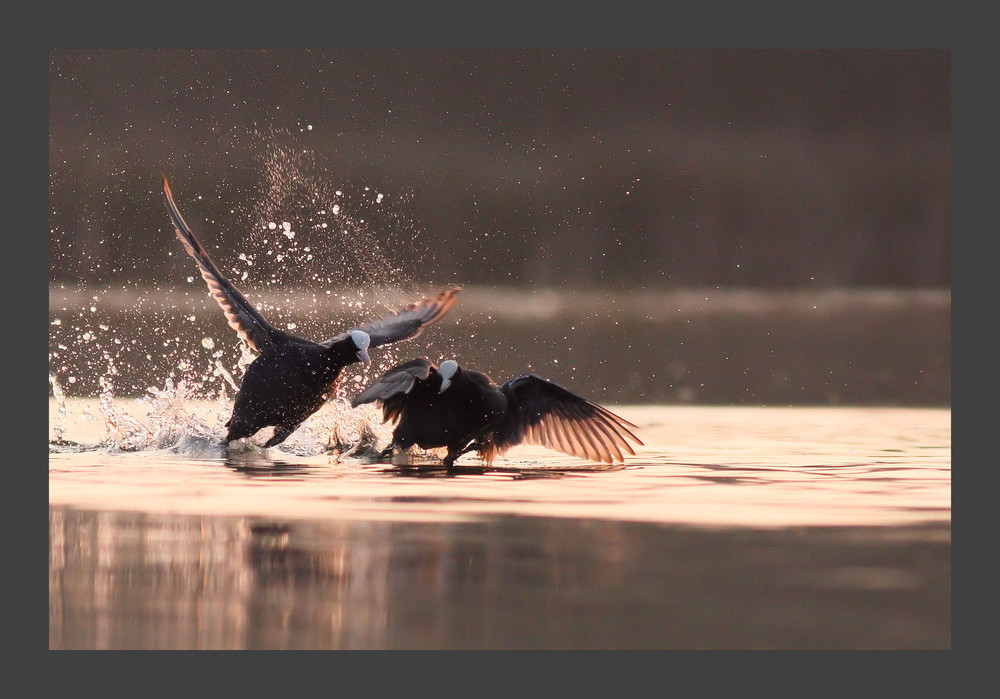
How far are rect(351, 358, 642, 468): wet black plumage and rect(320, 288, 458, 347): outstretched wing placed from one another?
0.80 m

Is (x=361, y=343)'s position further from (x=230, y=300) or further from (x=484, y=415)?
(x=230, y=300)

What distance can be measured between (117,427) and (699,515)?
332 centimetres

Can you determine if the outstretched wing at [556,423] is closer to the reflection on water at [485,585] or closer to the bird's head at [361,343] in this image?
the bird's head at [361,343]

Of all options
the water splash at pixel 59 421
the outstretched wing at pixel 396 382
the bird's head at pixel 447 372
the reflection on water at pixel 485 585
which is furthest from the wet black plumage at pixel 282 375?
the reflection on water at pixel 485 585

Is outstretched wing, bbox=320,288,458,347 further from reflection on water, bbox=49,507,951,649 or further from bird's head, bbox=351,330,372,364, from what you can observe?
reflection on water, bbox=49,507,951,649

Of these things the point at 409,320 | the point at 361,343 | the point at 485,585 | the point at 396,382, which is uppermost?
A: the point at 409,320

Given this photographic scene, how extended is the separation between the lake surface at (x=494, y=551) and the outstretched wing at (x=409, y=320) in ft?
3.01

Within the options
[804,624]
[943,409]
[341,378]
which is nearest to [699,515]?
[804,624]

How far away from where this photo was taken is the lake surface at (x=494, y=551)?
3.09m

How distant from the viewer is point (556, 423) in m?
6.88

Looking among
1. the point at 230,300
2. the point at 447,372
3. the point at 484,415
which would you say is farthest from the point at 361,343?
the point at 230,300

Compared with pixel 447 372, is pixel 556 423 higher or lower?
lower

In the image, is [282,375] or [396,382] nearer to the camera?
[396,382]

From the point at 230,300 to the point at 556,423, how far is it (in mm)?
1701
